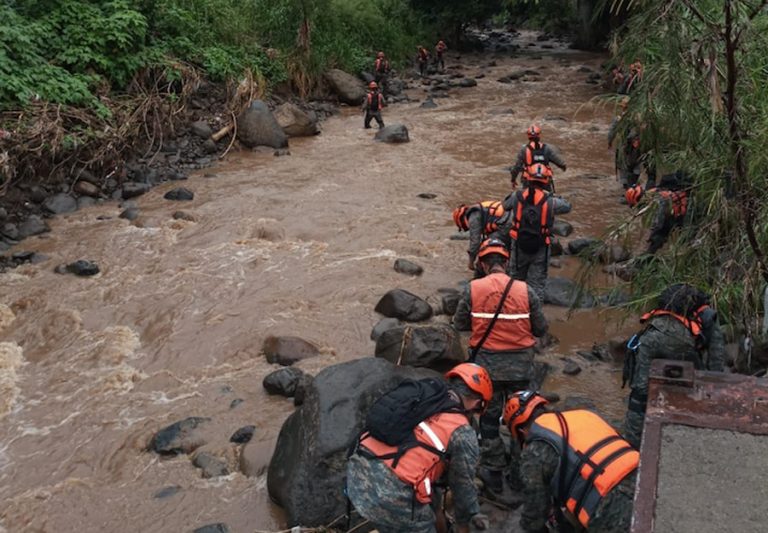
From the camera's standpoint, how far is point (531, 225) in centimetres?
802

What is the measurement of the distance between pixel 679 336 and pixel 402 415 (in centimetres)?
236

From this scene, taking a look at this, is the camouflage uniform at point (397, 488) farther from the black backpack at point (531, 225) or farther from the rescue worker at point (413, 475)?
the black backpack at point (531, 225)

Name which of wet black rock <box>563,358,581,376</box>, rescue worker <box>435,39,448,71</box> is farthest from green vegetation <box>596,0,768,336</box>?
rescue worker <box>435,39,448,71</box>

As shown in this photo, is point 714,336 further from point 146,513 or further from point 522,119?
point 522,119

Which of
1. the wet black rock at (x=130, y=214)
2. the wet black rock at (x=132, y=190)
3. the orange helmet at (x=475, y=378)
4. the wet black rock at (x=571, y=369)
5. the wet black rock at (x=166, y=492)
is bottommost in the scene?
the wet black rock at (x=166, y=492)

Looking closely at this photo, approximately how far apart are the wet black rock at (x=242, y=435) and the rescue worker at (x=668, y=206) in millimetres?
4049

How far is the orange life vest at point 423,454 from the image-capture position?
399cm

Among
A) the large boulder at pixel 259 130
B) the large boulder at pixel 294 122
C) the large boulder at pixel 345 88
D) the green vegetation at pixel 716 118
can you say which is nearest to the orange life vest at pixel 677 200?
the green vegetation at pixel 716 118

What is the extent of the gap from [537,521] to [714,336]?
1.88 meters

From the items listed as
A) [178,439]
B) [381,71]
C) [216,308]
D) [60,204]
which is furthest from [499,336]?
[381,71]

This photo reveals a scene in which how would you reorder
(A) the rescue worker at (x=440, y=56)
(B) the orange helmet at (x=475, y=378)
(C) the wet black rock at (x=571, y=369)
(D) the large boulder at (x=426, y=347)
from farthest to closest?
(A) the rescue worker at (x=440, y=56) → (C) the wet black rock at (x=571, y=369) → (D) the large boulder at (x=426, y=347) → (B) the orange helmet at (x=475, y=378)

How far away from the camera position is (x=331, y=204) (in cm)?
1366

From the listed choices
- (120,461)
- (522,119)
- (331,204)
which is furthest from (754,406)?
(522,119)

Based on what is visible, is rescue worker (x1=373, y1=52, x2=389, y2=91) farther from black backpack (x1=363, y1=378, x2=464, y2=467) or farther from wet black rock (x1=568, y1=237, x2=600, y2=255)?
black backpack (x1=363, y1=378, x2=464, y2=467)
